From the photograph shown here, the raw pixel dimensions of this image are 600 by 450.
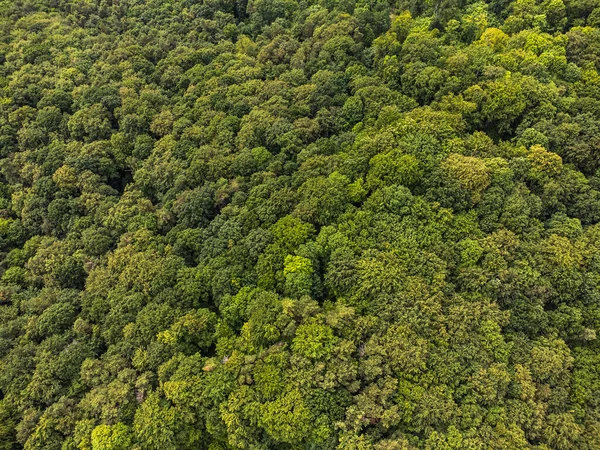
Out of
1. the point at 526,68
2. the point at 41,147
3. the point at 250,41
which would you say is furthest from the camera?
the point at 250,41

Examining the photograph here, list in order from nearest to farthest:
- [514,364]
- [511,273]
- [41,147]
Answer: [514,364] → [511,273] → [41,147]

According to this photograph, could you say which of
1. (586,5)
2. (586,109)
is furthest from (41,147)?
(586,5)

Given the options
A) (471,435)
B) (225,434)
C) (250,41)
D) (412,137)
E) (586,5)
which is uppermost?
(586,5)

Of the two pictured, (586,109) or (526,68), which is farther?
(526,68)

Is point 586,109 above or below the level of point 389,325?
above

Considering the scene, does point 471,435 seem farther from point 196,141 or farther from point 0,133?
point 0,133

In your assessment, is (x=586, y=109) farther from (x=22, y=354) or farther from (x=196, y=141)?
(x=22, y=354)
